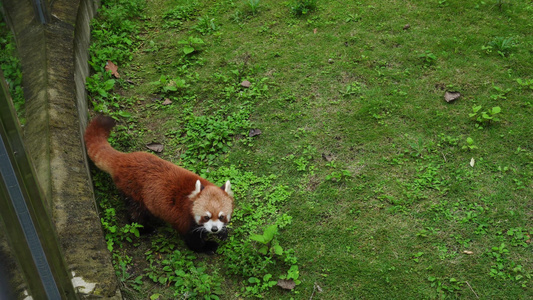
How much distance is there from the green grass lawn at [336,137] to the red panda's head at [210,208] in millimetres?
279

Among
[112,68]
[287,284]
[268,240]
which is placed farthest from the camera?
[112,68]

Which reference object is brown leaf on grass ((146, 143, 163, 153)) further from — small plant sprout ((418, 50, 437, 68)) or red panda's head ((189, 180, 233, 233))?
small plant sprout ((418, 50, 437, 68))

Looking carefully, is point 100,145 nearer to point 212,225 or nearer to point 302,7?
point 212,225

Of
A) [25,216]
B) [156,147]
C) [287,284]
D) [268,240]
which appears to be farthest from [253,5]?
[25,216]

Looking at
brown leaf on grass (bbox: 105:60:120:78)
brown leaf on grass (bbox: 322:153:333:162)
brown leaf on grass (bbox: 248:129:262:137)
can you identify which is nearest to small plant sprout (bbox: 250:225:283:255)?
brown leaf on grass (bbox: 322:153:333:162)

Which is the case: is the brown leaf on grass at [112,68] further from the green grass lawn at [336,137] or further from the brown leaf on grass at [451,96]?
the brown leaf on grass at [451,96]

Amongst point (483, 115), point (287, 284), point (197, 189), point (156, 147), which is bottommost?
point (287, 284)

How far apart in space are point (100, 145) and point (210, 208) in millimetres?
1242

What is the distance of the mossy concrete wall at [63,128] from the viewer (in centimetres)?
327

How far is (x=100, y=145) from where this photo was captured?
4.25 m

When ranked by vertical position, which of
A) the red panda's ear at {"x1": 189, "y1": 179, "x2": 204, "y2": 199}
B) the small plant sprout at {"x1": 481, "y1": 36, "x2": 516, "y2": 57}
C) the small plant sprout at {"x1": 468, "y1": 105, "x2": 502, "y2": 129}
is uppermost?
the small plant sprout at {"x1": 481, "y1": 36, "x2": 516, "y2": 57}

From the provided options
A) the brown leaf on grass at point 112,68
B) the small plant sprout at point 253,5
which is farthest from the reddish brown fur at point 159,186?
the small plant sprout at point 253,5

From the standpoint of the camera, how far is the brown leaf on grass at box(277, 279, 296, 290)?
3.71m

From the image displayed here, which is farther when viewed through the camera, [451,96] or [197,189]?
[451,96]
